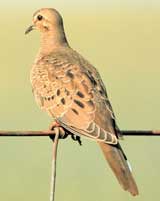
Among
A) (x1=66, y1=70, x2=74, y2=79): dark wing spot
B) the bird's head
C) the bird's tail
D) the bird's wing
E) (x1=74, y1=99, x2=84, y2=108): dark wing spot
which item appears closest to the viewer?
the bird's tail

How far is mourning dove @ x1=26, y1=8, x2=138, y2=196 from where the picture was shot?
7.82 m

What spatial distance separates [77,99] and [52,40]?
1.40 meters

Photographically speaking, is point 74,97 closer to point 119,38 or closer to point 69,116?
point 69,116

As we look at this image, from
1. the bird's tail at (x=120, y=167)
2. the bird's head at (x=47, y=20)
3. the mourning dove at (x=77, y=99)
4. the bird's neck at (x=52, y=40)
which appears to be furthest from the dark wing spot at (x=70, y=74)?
the bird's head at (x=47, y=20)

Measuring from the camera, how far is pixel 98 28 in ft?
66.8

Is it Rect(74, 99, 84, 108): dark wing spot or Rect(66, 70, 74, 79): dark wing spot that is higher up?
Rect(66, 70, 74, 79): dark wing spot

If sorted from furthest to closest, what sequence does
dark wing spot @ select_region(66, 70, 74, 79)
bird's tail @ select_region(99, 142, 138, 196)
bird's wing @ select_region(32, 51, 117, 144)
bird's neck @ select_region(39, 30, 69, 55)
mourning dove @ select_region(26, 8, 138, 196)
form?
bird's neck @ select_region(39, 30, 69, 55) → dark wing spot @ select_region(66, 70, 74, 79) → bird's wing @ select_region(32, 51, 117, 144) → mourning dove @ select_region(26, 8, 138, 196) → bird's tail @ select_region(99, 142, 138, 196)

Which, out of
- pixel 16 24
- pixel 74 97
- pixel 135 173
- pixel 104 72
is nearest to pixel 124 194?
pixel 135 173

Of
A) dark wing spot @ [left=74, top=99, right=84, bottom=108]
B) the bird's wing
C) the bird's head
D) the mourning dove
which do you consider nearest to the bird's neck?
the bird's head

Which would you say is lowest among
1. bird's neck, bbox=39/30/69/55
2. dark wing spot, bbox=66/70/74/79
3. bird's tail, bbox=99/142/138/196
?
bird's tail, bbox=99/142/138/196

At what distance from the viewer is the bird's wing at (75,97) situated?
8.06 m

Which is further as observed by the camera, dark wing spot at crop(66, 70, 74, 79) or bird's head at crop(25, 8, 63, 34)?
bird's head at crop(25, 8, 63, 34)

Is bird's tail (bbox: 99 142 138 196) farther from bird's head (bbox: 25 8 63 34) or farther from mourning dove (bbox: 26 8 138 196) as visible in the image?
bird's head (bbox: 25 8 63 34)

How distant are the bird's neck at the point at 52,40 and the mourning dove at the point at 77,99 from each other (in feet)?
0.74
